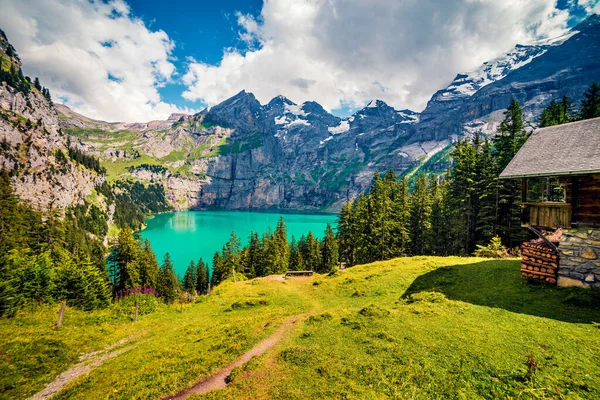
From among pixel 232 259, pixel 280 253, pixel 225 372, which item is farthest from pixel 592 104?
pixel 232 259

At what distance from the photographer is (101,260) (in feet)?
224

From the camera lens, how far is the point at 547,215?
16094 mm

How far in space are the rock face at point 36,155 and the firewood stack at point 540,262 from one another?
135m

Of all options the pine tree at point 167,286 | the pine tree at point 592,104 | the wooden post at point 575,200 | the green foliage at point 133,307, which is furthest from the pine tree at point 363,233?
the pine tree at point 167,286

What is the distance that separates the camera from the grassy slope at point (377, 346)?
8.85 meters

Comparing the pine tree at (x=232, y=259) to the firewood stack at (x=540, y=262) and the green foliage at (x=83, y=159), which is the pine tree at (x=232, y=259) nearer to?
the firewood stack at (x=540, y=262)

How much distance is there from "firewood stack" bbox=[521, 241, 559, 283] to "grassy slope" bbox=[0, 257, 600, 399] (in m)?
0.97

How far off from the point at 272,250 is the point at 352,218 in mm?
22056

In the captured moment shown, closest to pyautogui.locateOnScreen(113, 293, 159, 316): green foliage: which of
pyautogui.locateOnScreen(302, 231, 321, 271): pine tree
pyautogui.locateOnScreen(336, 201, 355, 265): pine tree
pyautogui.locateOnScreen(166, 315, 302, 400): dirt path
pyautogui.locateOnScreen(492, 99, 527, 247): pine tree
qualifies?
pyautogui.locateOnScreen(166, 315, 302, 400): dirt path

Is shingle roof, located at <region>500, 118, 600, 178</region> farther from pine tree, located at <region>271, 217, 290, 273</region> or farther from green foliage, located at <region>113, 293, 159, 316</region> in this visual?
pine tree, located at <region>271, 217, 290, 273</region>

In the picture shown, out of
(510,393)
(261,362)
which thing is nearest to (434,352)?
(510,393)

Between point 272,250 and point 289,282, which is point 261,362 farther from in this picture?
point 272,250

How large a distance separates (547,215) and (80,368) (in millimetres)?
30384

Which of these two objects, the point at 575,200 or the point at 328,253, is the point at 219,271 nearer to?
the point at 328,253
